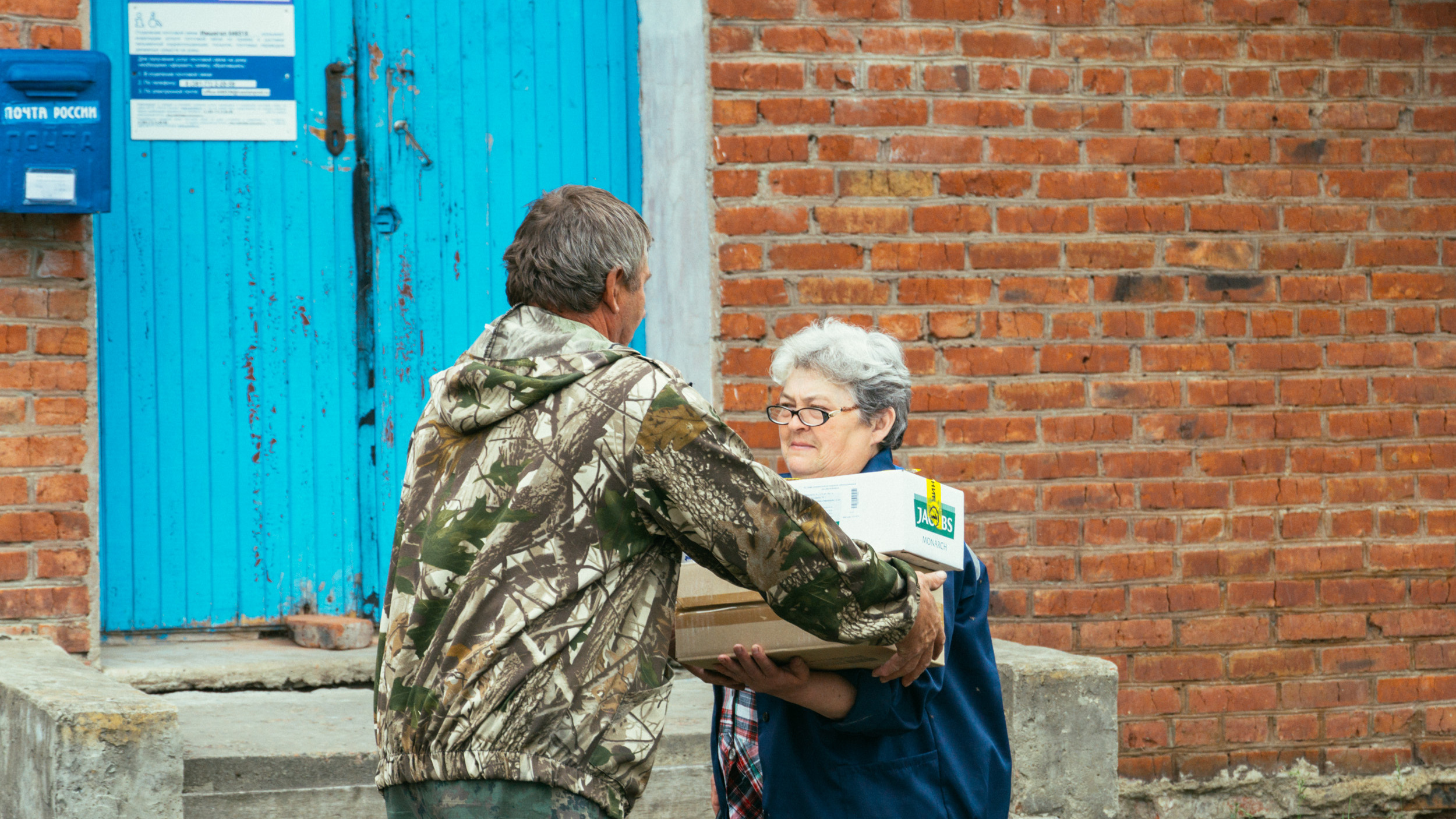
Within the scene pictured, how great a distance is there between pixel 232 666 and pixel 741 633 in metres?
2.51

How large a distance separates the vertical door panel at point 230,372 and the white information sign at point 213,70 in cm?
5

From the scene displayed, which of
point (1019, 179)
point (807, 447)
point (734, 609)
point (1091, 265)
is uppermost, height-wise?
point (1019, 179)

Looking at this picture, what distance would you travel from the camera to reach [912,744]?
252cm

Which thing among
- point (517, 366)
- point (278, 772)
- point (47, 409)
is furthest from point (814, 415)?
point (47, 409)

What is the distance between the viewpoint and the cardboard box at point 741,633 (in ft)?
7.71

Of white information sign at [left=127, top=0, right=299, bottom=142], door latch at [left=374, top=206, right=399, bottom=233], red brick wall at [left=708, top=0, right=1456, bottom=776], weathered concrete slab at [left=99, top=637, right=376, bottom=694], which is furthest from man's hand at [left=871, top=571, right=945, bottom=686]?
white information sign at [left=127, top=0, right=299, bottom=142]

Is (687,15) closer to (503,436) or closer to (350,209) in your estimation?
(350,209)

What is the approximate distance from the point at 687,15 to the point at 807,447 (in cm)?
218

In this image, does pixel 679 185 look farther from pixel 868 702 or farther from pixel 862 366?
pixel 868 702

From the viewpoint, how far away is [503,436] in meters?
2.13

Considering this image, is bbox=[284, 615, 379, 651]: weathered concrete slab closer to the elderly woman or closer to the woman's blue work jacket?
the elderly woman

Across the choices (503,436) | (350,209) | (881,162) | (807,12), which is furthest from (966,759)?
(350,209)

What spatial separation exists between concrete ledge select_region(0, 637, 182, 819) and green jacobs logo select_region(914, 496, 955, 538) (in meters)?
1.67

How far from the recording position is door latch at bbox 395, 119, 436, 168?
185 inches
